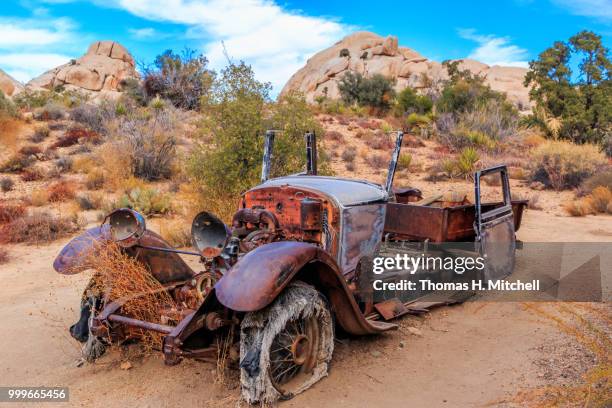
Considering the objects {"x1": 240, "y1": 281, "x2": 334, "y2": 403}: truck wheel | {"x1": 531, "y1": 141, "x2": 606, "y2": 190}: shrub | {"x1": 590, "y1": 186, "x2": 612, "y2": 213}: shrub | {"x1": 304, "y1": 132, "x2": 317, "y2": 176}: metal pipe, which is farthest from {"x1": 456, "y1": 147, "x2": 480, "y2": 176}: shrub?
{"x1": 240, "y1": 281, "x2": 334, "y2": 403}: truck wheel

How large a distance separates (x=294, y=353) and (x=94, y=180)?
38.8 feet

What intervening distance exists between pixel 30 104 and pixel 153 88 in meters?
6.64

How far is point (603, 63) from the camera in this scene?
18.9 meters

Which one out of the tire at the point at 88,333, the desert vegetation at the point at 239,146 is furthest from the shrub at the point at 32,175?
the tire at the point at 88,333

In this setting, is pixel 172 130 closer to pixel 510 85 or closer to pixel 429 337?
pixel 429 337

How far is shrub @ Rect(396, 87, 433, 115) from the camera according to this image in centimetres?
2842

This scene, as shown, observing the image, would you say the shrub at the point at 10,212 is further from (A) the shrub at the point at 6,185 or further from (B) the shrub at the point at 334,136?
(B) the shrub at the point at 334,136

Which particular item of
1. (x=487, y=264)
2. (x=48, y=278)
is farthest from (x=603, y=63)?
(x=48, y=278)

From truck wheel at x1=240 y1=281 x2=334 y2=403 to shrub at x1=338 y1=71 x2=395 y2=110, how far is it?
2955 cm

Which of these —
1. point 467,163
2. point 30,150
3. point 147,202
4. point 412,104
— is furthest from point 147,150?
point 412,104

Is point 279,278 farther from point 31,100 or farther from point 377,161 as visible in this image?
point 31,100

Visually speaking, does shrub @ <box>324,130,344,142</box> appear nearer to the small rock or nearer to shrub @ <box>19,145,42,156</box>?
shrub @ <box>19,145,42,156</box>

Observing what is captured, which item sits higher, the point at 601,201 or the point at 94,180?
the point at 94,180

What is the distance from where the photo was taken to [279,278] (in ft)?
11.1
